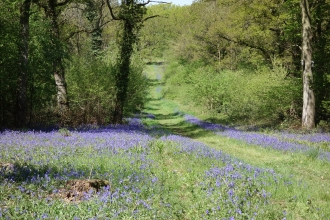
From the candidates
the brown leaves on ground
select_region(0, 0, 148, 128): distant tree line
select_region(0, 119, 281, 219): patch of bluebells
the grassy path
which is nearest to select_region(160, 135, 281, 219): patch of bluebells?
select_region(0, 119, 281, 219): patch of bluebells

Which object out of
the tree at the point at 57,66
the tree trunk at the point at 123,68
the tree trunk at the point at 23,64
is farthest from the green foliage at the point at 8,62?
the tree trunk at the point at 123,68

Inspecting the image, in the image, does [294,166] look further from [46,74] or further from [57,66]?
[57,66]

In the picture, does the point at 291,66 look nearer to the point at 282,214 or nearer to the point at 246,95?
the point at 246,95

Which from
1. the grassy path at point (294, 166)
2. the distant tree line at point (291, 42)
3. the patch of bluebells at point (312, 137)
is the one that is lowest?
the grassy path at point (294, 166)

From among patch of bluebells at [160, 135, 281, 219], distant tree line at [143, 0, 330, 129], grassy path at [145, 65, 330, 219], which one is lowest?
grassy path at [145, 65, 330, 219]

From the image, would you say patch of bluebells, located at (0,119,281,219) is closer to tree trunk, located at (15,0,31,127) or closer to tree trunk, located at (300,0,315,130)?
tree trunk, located at (15,0,31,127)

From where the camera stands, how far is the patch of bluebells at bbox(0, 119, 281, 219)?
5434 millimetres

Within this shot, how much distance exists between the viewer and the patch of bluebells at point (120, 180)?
543 centimetres

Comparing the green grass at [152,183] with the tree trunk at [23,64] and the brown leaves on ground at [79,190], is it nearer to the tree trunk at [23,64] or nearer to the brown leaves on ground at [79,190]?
the brown leaves on ground at [79,190]

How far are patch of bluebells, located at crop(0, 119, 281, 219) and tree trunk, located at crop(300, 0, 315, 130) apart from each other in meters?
11.0

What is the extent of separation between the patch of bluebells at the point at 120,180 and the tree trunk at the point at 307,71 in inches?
433

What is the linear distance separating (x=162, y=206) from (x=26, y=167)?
11.5ft

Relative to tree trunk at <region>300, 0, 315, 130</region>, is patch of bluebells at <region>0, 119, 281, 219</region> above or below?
below

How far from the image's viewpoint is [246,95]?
1039 inches
